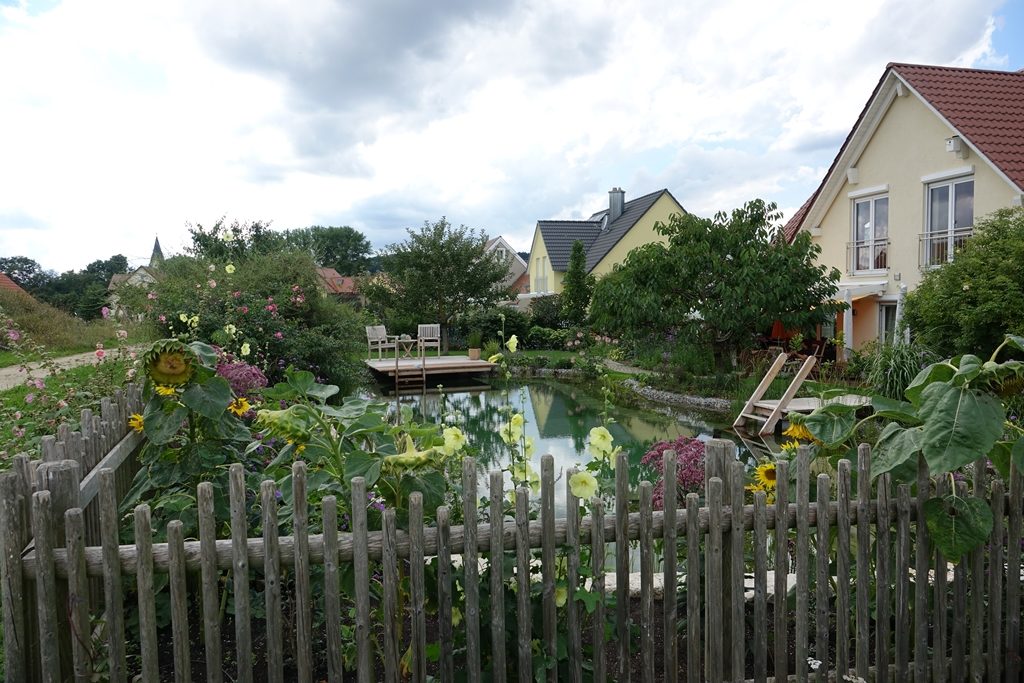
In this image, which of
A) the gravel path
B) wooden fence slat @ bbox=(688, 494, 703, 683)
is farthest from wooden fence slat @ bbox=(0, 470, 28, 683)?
the gravel path

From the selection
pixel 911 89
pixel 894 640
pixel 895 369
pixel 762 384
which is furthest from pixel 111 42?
pixel 911 89

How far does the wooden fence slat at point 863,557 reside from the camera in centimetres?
254

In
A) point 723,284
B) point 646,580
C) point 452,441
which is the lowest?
point 646,580

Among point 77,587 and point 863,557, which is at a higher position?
point 77,587

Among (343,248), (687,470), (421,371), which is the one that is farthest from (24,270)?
(687,470)

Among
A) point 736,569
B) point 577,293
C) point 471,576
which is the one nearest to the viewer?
point 471,576

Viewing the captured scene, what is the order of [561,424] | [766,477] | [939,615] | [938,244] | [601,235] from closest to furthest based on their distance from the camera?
[939,615] → [766,477] → [561,424] → [938,244] → [601,235]

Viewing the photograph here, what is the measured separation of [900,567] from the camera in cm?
263

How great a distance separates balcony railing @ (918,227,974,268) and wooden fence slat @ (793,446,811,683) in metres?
13.8

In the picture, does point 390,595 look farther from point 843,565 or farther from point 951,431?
point 951,431

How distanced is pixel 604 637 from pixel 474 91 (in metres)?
10.2

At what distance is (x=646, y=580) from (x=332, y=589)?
3.20 feet

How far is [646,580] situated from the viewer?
2.33 m

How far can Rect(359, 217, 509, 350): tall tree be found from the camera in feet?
92.4
